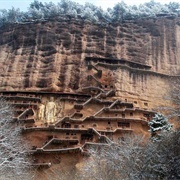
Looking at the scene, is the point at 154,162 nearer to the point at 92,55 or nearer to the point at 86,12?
the point at 92,55

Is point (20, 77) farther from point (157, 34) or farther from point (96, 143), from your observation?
point (157, 34)

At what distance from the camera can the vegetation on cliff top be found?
4678 centimetres

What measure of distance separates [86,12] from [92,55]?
8571 mm

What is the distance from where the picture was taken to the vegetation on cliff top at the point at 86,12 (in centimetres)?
4678

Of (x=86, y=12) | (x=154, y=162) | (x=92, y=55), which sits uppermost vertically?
(x=86, y=12)

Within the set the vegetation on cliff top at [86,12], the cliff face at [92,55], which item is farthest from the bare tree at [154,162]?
the vegetation on cliff top at [86,12]

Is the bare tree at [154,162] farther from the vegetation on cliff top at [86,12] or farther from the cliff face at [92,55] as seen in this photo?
the vegetation on cliff top at [86,12]

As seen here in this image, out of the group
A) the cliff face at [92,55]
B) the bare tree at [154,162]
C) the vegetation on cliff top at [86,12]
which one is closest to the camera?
the bare tree at [154,162]

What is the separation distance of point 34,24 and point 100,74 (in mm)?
12690

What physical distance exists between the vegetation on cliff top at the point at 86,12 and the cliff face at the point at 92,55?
1.36 meters

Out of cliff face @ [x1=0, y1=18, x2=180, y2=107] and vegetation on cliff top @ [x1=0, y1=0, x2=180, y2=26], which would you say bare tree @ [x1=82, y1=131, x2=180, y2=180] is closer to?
cliff face @ [x1=0, y1=18, x2=180, y2=107]

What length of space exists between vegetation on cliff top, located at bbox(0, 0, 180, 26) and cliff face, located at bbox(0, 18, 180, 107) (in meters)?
1.36

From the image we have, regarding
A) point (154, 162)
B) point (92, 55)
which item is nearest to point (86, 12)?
point (92, 55)

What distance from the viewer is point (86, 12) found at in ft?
155
